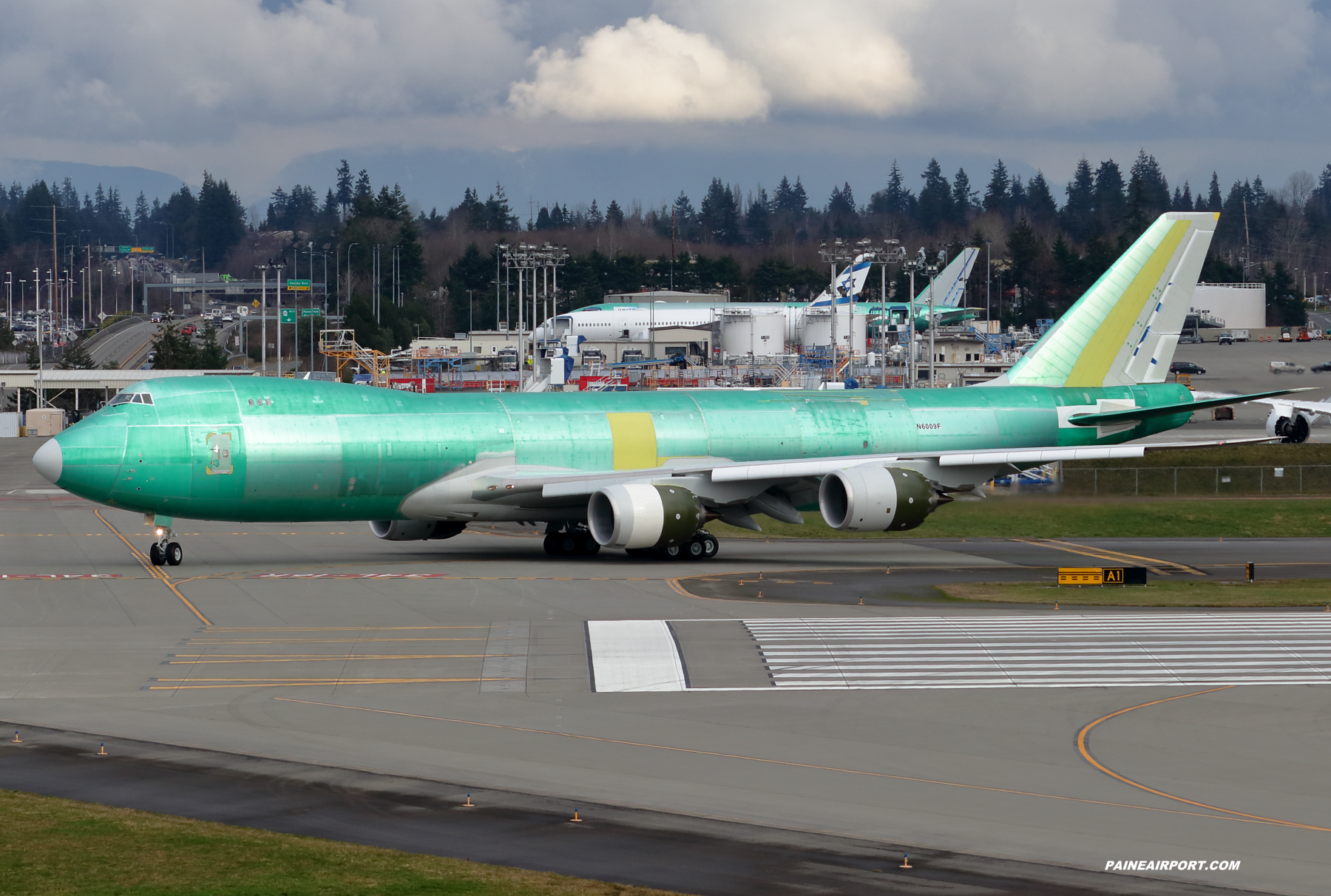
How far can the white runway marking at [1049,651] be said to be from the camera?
27.2 meters

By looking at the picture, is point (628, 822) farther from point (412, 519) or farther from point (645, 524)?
point (412, 519)

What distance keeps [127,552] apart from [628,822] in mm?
34419

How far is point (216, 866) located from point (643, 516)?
28.3 metres

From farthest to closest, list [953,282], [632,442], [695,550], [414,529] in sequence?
[953,282], [632,442], [414,529], [695,550]

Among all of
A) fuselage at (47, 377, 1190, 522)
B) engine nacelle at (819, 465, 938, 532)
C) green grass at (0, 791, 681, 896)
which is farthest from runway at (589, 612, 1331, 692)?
fuselage at (47, 377, 1190, 522)

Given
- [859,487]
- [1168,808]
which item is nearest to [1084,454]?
[859,487]

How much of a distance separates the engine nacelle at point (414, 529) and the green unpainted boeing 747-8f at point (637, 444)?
0.21 ft

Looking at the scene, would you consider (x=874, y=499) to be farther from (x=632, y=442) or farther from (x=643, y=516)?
(x=632, y=442)

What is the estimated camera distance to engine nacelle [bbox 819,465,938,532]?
4397 centimetres

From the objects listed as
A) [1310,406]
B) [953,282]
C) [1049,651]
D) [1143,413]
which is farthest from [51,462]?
[953,282]

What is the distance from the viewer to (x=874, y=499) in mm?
44062

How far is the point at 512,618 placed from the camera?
34.1 metres

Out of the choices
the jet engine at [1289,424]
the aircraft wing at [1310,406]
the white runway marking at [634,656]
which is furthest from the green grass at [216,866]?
the jet engine at [1289,424]

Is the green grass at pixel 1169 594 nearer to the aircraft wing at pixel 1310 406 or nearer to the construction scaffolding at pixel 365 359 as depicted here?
the aircraft wing at pixel 1310 406
